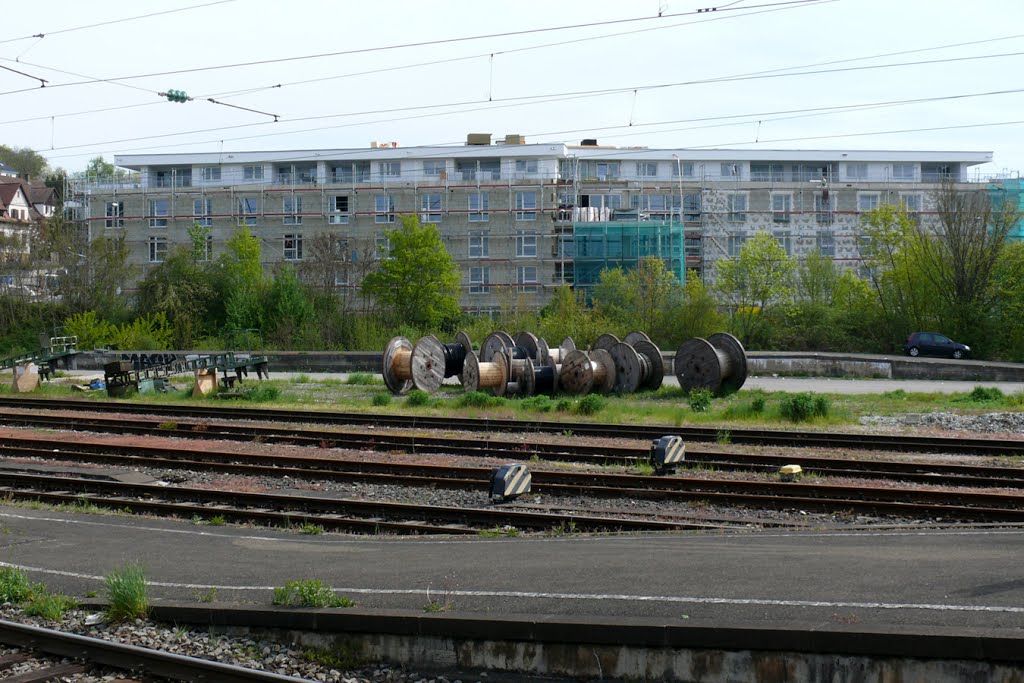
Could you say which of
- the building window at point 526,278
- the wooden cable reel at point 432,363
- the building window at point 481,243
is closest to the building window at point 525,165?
the building window at point 481,243

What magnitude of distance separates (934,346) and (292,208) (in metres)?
44.0

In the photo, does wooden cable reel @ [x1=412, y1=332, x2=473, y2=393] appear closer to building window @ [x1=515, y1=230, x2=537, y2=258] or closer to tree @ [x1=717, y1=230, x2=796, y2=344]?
tree @ [x1=717, y1=230, x2=796, y2=344]

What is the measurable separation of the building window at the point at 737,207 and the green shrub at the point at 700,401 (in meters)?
45.8

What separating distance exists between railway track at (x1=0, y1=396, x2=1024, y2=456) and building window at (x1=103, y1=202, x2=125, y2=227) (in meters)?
46.3

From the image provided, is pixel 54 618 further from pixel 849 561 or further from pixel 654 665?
pixel 849 561

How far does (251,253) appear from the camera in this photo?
62125 millimetres

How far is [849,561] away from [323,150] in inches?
2724

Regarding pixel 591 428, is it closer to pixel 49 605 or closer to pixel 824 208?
pixel 49 605

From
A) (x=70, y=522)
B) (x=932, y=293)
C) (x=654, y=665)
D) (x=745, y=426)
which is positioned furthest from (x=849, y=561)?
(x=932, y=293)

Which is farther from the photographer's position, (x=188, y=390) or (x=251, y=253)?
(x=251, y=253)

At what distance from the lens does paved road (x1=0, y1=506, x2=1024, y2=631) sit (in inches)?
314

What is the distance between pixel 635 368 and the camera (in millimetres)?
31578

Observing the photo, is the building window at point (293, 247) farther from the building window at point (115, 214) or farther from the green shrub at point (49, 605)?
the green shrub at point (49, 605)

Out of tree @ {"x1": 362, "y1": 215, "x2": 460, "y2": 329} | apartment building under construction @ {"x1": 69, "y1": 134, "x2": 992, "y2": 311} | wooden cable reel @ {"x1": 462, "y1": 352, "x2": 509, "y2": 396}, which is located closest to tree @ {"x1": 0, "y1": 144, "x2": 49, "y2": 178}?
apartment building under construction @ {"x1": 69, "y1": 134, "x2": 992, "y2": 311}
